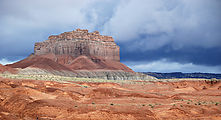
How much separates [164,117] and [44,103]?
11.3m

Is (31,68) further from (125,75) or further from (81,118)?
(81,118)

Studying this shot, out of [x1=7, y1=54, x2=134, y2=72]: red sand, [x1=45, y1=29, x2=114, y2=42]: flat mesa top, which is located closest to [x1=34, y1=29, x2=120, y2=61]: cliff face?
[x1=45, y1=29, x2=114, y2=42]: flat mesa top

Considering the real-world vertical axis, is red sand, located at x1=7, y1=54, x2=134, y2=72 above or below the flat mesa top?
below

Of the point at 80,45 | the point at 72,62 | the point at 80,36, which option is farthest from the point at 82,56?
the point at 80,36

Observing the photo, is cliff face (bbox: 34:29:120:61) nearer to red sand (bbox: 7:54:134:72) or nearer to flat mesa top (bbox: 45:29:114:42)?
flat mesa top (bbox: 45:29:114:42)

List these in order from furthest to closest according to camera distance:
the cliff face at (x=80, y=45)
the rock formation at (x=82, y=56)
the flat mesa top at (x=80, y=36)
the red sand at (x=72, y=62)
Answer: the flat mesa top at (x=80, y=36) → the cliff face at (x=80, y=45) → the rock formation at (x=82, y=56) → the red sand at (x=72, y=62)

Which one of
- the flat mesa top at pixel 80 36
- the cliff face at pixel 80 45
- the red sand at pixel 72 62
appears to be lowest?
the red sand at pixel 72 62

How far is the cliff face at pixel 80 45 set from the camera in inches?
5404

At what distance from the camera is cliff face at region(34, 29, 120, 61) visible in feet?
450

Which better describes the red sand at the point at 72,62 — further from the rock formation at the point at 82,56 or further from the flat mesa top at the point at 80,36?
the flat mesa top at the point at 80,36

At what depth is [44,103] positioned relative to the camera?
71.6 ft

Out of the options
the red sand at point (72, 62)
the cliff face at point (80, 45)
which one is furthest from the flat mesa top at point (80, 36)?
the red sand at point (72, 62)

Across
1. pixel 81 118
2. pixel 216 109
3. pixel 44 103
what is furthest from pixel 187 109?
pixel 44 103

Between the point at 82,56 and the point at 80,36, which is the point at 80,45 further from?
the point at 82,56
